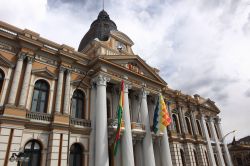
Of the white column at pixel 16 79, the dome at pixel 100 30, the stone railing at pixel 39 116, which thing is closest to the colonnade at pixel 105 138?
the stone railing at pixel 39 116

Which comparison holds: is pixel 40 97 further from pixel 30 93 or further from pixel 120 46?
pixel 120 46

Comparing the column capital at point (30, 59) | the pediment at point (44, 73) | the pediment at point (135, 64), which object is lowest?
the pediment at point (44, 73)

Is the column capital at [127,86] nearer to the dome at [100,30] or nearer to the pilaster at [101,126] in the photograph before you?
the pilaster at [101,126]

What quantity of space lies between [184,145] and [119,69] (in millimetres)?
13642

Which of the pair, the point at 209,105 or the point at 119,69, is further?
the point at 209,105

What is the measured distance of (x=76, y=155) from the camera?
15812mm

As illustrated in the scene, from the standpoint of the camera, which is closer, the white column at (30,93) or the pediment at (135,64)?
the white column at (30,93)

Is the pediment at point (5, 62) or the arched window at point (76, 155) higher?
the pediment at point (5, 62)

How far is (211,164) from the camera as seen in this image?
2698 centimetres

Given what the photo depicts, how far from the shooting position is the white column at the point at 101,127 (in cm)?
1512

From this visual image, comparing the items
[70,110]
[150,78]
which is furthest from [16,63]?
[150,78]

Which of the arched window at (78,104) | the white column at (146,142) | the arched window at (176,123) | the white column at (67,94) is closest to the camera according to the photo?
the white column at (67,94)

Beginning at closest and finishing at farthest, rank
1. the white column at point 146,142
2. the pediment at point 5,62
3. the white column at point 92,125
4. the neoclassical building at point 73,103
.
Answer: the neoclassical building at point 73,103
the pediment at point 5,62
the white column at point 92,125
the white column at point 146,142

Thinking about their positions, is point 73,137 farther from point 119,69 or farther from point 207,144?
point 207,144
